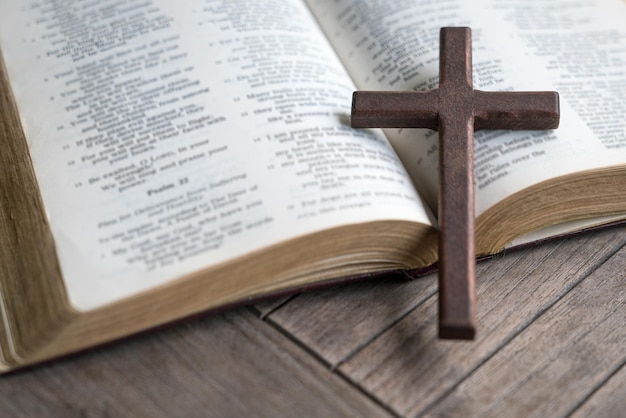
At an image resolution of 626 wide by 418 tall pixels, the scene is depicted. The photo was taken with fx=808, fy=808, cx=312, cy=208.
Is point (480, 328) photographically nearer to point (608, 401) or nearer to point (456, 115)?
point (608, 401)

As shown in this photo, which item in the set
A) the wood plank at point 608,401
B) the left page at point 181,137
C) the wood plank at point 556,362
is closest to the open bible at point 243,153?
the left page at point 181,137

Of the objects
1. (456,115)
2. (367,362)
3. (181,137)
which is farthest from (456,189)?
(181,137)

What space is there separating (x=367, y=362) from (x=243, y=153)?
0.93 ft

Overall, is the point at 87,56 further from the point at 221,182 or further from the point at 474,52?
the point at 474,52

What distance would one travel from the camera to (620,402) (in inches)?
33.2

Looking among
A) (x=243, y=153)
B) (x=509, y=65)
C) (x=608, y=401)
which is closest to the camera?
(x=608, y=401)

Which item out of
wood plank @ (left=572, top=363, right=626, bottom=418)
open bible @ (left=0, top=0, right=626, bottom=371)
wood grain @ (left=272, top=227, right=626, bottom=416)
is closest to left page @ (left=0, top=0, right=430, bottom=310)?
open bible @ (left=0, top=0, right=626, bottom=371)

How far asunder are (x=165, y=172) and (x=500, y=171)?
40 centimetres

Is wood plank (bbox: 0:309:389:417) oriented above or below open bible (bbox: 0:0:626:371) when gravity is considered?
below

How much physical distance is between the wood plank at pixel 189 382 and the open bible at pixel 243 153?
39mm

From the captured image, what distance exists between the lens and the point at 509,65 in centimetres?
113

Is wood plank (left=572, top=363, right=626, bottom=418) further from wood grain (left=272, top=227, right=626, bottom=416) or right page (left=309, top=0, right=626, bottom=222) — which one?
right page (left=309, top=0, right=626, bottom=222)

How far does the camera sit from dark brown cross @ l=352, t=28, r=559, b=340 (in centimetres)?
91

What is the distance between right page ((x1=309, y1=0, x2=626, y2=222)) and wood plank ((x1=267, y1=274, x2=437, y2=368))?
12 centimetres
